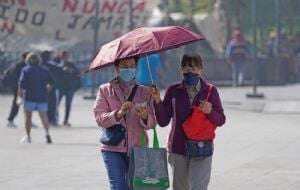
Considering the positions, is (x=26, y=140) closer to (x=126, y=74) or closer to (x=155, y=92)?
(x=126, y=74)

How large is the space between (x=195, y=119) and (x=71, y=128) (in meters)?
13.7

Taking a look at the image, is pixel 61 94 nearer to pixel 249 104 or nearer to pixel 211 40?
pixel 249 104

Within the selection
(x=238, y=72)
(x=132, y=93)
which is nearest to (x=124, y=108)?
(x=132, y=93)

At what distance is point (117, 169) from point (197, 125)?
71 centimetres

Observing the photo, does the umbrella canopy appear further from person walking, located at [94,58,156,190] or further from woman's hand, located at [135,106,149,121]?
woman's hand, located at [135,106,149,121]

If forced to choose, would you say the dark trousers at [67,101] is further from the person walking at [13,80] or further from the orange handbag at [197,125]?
the orange handbag at [197,125]

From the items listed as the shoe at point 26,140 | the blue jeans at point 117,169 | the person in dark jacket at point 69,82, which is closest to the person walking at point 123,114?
the blue jeans at point 117,169

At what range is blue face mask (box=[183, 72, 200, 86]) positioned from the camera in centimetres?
833

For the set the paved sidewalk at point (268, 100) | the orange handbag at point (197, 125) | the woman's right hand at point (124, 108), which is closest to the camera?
the woman's right hand at point (124, 108)

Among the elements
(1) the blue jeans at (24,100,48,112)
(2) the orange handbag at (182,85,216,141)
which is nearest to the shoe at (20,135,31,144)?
(1) the blue jeans at (24,100,48,112)

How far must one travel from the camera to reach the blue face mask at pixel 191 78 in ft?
27.3

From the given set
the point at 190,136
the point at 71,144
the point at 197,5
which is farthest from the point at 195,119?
the point at 197,5

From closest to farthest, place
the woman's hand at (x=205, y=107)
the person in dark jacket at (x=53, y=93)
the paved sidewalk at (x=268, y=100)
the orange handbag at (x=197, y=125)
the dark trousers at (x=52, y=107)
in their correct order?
the woman's hand at (x=205, y=107), the orange handbag at (x=197, y=125), the person in dark jacket at (x=53, y=93), the dark trousers at (x=52, y=107), the paved sidewalk at (x=268, y=100)

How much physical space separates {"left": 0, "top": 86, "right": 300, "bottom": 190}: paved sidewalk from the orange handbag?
3.92 meters
